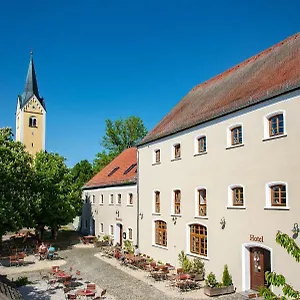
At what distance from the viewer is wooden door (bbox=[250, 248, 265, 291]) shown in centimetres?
1525

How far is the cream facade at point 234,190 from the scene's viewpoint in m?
13.9

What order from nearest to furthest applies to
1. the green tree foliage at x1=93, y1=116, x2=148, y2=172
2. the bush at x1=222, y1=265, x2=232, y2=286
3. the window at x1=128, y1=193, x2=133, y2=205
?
the bush at x1=222, y1=265, x2=232, y2=286
the window at x1=128, y1=193, x2=133, y2=205
the green tree foliage at x1=93, y1=116, x2=148, y2=172

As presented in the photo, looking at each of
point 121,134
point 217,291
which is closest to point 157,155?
point 217,291

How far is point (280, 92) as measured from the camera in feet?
47.2

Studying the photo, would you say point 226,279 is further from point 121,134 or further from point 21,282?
point 121,134

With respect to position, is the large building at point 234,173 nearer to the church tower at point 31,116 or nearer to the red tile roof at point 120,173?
the red tile roof at point 120,173

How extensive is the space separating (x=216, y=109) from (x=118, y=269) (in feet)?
36.3

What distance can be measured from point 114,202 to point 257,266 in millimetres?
17083

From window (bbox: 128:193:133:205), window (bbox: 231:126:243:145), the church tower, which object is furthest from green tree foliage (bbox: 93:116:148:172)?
window (bbox: 231:126:243:145)

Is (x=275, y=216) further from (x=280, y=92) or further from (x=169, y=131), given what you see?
(x=169, y=131)

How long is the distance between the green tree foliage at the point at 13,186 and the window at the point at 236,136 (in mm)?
15342

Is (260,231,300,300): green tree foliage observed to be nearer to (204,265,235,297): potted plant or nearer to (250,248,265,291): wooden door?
(250,248,265,291): wooden door

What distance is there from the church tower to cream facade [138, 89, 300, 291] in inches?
1710

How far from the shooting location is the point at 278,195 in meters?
14.4
